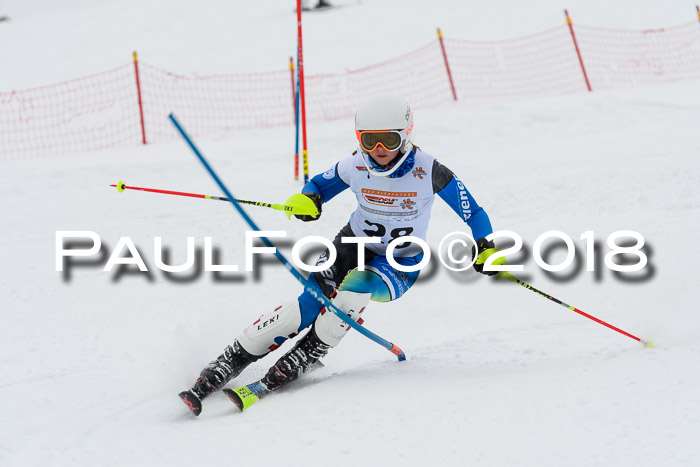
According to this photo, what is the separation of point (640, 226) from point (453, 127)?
12.3ft

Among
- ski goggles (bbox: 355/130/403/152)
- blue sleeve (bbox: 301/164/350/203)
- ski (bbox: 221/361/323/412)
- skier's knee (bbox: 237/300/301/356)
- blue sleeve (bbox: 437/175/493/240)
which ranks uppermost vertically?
ski goggles (bbox: 355/130/403/152)

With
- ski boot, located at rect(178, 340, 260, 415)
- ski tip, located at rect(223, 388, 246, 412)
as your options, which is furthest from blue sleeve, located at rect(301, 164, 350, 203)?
ski tip, located at rect(223, 388, 246, 412)

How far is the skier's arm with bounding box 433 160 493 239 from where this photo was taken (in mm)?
3957

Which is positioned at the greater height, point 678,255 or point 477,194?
point 477,194

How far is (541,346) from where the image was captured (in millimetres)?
4180

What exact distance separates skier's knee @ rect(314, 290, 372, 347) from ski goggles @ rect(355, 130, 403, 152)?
860mm

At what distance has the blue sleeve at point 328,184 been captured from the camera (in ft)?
13.7

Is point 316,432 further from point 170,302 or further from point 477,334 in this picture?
point 170,302

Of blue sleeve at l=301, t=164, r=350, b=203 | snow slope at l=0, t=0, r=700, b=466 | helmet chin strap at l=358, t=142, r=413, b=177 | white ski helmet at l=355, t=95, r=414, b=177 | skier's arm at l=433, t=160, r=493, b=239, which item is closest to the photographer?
snow slope at l=0, t=0, r=700, b=466

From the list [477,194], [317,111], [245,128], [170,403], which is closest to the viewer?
[170,403]

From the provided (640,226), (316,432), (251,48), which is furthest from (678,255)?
(251,48)

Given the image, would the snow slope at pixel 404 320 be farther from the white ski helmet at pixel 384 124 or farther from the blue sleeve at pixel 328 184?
the white ski helmet at pixel 384 124

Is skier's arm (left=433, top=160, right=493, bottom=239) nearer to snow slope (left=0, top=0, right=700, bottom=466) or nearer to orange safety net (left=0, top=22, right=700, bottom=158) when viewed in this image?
snow slope (left=0, top=0, right=700, bottom=466)

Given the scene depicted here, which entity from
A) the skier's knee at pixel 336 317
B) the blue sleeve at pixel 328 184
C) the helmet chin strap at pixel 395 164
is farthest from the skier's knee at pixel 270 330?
the helmet chin strap at pixel 395 164
